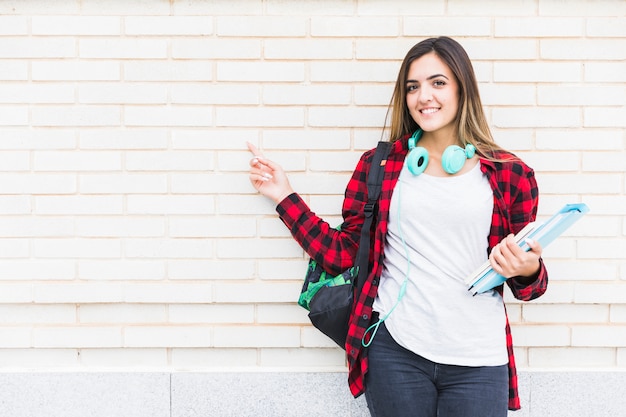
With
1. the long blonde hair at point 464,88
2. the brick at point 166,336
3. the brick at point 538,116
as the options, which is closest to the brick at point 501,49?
the brick at point 538,116

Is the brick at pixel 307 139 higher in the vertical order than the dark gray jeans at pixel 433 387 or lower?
higher

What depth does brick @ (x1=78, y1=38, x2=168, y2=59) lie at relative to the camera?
2.84 m

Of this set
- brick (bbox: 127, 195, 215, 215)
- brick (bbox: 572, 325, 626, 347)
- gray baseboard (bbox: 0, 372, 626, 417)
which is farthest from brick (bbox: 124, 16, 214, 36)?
brick (bbox: 572, 325, 626, 347)

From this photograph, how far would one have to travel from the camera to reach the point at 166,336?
9.70 ft

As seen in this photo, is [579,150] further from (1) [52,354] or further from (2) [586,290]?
(1) [52,354]

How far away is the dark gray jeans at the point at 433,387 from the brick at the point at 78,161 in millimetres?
1589

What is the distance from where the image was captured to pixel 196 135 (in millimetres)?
2871

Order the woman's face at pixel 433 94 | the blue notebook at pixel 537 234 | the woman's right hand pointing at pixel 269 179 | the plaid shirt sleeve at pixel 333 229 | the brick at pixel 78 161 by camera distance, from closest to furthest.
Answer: the blue notebook at pixel 537 234 → the woman's face at pixel 433 94 → the plaid shirt sleeve at pixel 333 229 → the woman's right hand pointing at pixel 269 179 → the brick at pixel 78 161

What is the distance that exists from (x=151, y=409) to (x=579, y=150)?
2.52 meters

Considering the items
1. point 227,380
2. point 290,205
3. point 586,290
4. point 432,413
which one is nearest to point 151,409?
point 227,380

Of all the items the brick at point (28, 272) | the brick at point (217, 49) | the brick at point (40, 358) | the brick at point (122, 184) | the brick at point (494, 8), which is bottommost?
the brick at point (40, 358)

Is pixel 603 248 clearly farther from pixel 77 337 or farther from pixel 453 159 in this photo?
pixel 77 337

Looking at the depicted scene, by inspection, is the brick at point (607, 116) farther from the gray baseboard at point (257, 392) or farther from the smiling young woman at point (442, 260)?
the gray baseboard at point (257, 392)

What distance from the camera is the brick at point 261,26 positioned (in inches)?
111
